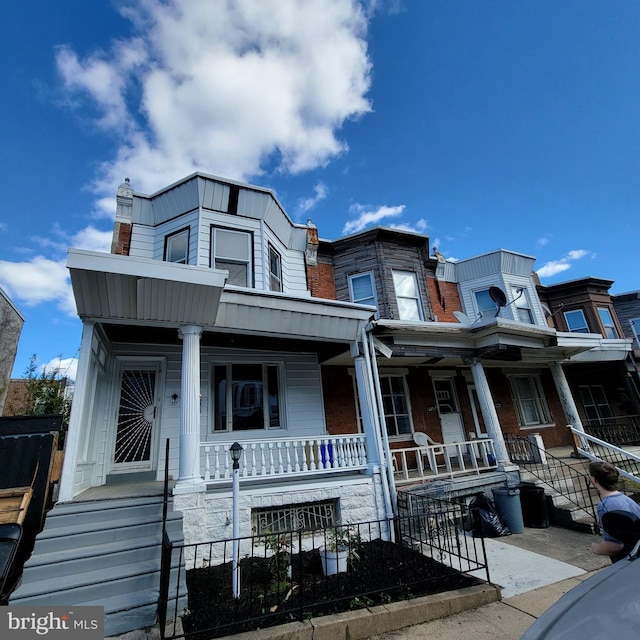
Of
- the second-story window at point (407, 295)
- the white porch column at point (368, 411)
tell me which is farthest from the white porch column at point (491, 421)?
the white porch column at point (368, 411)

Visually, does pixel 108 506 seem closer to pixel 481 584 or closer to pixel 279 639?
pixel 279 639

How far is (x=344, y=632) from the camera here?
3371mm

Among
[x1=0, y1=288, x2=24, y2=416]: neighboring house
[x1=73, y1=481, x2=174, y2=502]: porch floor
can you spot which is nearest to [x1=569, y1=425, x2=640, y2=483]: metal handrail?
[x1=73, y1=481, x2=174, y2=502]: porch floor

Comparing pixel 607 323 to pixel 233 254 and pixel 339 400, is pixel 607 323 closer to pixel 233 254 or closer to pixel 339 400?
pixel 339 400

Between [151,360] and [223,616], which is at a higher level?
[151,360]

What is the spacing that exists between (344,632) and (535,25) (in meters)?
13.0

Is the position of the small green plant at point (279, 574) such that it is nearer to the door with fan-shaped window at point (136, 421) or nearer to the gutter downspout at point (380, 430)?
the gutter downspout at point (380, 430)

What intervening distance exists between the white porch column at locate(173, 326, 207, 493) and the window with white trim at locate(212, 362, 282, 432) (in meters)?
2.29

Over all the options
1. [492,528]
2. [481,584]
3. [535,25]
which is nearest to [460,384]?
→ [492,528]

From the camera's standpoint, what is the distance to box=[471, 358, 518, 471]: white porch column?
8.09 metres

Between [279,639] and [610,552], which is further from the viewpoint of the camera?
[279,639]

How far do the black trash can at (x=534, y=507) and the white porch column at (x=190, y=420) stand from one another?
6.74m

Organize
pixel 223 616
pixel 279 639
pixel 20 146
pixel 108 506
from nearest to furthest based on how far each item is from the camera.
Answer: pixel 279 639, pixel 223 616, pixel 108 506, pixel 20 146

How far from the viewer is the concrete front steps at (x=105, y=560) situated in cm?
366
